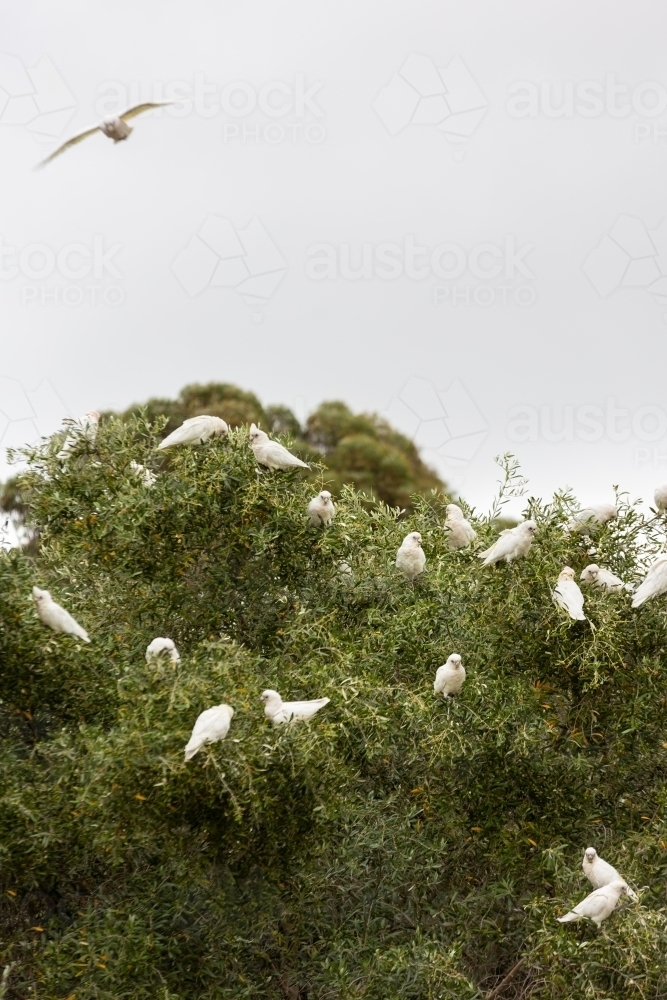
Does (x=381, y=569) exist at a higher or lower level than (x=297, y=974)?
higher

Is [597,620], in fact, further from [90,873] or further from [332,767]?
[90,873]

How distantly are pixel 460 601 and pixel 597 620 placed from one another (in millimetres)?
1374

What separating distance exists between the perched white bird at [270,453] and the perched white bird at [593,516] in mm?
2195

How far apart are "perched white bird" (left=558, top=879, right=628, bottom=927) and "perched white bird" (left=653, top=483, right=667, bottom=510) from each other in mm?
3152

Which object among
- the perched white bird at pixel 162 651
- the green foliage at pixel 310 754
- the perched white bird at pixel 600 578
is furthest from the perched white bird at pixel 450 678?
the perched white bird at pixel 162 651

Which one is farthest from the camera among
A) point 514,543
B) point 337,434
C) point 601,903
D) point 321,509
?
point 337,434

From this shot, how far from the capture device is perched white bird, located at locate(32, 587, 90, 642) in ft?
28.7

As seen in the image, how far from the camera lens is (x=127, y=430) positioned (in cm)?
1056

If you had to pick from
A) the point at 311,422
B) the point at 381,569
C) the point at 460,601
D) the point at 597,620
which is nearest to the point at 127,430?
the point at 381,569

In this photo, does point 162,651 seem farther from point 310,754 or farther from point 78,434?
point 78,434

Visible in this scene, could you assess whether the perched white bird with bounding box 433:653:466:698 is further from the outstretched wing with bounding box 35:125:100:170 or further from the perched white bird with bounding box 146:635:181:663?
the outstretched wing with bounding box 35:125:100:170

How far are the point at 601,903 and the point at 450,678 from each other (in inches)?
72.8

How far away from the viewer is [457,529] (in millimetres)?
10766

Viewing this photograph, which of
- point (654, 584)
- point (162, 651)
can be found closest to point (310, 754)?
point (162, 651)
